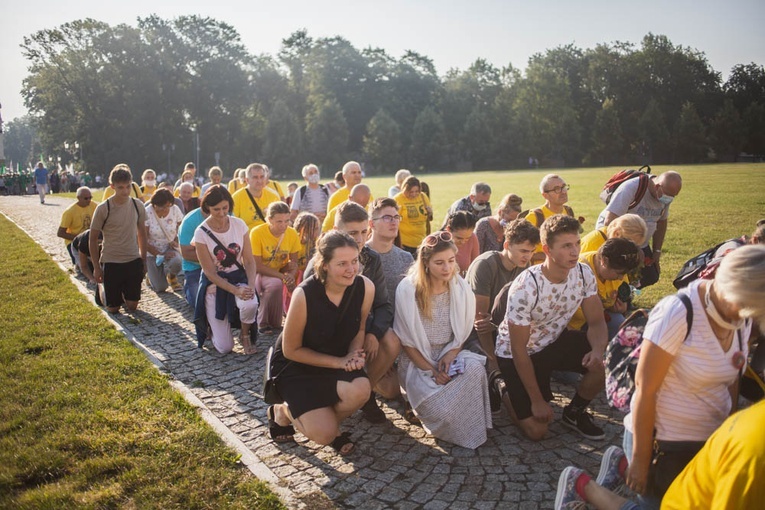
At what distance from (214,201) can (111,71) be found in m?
67.9

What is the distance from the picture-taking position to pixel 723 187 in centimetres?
2492

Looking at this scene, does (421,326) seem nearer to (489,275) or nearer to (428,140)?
(489,275)

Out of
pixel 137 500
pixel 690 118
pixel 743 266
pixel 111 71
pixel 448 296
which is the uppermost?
pixel 111 71

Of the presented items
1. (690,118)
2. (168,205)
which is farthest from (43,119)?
(690,118)

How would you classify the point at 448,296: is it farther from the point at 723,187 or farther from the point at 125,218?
the point at 723,187

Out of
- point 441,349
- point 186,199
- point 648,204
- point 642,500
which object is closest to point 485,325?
point 441,349

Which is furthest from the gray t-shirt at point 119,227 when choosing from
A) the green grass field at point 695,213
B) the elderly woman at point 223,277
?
the green grass field at point 695,213

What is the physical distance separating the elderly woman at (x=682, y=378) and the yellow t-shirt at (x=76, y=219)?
427 inches

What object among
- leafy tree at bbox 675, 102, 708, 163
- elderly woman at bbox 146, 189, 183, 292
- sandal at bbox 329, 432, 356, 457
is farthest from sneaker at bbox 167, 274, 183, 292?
leafy tree at bbox 675, 102, 708, 163

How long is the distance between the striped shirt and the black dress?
231 centimetres

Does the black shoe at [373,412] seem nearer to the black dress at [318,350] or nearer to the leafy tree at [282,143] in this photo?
the black dress at [318,350]

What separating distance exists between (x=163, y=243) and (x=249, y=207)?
2.01m

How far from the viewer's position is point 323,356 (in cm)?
448

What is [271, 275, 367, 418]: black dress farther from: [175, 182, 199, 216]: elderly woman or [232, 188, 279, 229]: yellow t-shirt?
[175, 182, 199, 216]: elderly woman
